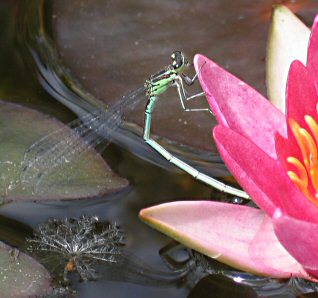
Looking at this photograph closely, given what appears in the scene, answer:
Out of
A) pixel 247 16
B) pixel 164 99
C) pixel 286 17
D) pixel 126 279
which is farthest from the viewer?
pixel 247 16

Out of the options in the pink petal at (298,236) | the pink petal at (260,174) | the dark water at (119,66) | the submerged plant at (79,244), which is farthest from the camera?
the dark water at (119,66)

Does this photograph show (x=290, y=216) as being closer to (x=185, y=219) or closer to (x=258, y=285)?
(x=185, y=219)

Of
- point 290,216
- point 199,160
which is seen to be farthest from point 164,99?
point 290,216

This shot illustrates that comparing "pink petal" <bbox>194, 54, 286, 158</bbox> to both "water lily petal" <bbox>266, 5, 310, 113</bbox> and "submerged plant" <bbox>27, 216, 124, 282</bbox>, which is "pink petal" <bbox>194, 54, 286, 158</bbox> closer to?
"water lily petal" <bbox>266, 5, 310, 113</bbox>

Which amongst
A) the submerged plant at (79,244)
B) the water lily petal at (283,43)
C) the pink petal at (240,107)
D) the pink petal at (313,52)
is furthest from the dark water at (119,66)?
the pink petal at (313,52)

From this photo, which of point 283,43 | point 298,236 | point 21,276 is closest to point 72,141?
point 21,276

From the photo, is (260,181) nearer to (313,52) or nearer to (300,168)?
(300,168)

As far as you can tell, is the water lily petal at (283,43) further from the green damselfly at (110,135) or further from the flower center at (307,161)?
the flower center at (307,161)
